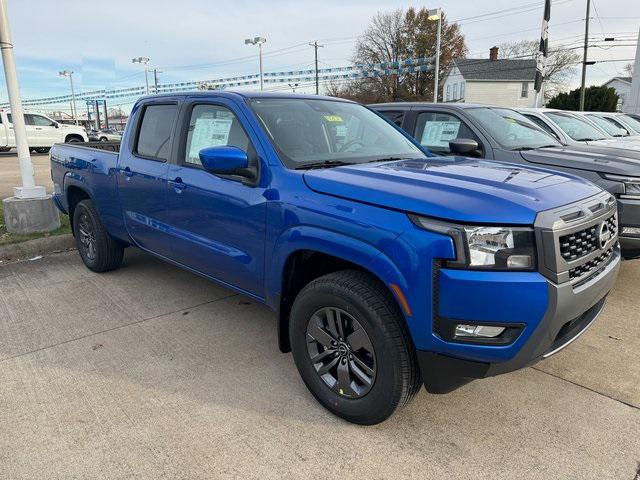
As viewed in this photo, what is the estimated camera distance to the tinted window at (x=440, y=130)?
5.64 metres

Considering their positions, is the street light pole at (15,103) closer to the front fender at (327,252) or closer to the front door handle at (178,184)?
the front door handle at (178,184)

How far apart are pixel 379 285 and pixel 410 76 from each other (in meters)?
55.2

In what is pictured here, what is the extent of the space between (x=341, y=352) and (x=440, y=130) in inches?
154

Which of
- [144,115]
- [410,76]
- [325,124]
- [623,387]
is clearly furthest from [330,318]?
[410,76]

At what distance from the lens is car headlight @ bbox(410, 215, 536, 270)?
2133mm

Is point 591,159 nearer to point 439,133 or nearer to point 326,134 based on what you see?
point 439,133

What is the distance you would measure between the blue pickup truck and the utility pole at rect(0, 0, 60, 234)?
3.30 metres

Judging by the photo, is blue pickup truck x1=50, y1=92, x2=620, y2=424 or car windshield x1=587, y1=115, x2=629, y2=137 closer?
blue pickup truck x1=50, y1=92, x2=620, y2=424

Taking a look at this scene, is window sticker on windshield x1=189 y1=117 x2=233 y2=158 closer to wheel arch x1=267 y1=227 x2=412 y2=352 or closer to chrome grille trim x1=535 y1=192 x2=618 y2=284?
wheel arch x1=267 y1=227 x2=412 y2=352

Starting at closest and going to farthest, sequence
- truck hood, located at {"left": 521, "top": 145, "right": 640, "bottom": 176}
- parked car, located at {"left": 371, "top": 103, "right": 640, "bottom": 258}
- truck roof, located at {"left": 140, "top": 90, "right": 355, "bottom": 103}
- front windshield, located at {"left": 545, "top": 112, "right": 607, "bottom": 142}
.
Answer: truck roof, located at {"left": 140, "top": 90, "right": 355, "bottom": 103} < parked car, located at {"left": 371, "top": 103, "right": 640, "bottom": 258} < truck hood, located at {"left": 521, "top": 145, "right": 640, "bottom": 176} < front windshield, located at {"left": 545, "top": 112, "right": 607, "bottom": 142}

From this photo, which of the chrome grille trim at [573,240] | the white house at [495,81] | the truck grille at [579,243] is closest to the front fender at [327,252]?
the chrome grille trim at [573,240]

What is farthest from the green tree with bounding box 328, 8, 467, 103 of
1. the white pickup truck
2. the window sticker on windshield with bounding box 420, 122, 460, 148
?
the window sticker on windshield with bounding box 420, 122, 460, 148

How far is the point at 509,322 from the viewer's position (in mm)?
2121

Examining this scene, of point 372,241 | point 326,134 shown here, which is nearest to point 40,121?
point 326,134
